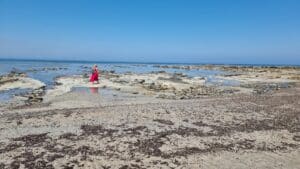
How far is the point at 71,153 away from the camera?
9797 mm

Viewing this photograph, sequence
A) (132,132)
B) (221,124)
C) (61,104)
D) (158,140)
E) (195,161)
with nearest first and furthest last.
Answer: (195,161) → (158,140) → (132,132) → (221,124) → (61,104)

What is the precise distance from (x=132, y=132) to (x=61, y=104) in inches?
345

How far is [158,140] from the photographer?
11414mm

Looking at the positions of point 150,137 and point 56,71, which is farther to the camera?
point 56,71

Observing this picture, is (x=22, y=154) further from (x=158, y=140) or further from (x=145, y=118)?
(x=145, y=118)

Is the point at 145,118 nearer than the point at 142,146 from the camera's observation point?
No

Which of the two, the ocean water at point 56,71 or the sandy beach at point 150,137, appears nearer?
the sandy beach at point 150,137

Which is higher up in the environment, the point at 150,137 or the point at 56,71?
the point at 150,137

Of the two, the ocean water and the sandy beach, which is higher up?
the sandy beach

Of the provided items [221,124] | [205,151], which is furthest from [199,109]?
[205,151]

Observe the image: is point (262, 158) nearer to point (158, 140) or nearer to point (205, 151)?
point (205, 151)

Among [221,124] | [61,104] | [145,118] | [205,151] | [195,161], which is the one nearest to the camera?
[195,161]

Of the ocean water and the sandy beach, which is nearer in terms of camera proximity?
the sandy beach

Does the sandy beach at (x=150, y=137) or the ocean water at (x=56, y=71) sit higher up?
the sandy beach at (x=150, y=137)
